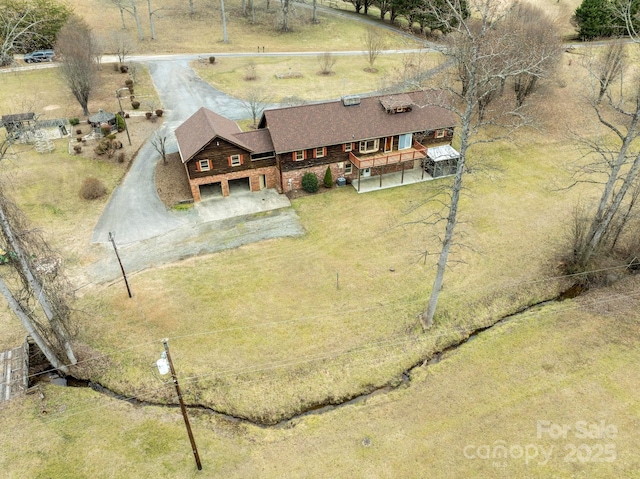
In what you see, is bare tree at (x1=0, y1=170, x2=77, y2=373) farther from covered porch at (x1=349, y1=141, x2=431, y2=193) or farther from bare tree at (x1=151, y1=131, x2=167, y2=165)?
covered porch at (x1=349, y1=141, x2=431, y2=193)

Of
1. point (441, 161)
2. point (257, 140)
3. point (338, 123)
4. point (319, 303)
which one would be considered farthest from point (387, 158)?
point (319, 303)

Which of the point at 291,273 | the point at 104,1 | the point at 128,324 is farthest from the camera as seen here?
the point at 104,1

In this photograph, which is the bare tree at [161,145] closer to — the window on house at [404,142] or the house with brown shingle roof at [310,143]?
the house with brown shingle roof at [310,143]

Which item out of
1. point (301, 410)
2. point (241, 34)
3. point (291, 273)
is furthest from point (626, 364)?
point (241, 34)

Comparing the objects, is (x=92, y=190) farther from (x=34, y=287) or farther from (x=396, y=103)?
(x=396, y=103)

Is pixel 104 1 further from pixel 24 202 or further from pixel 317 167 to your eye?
pixel 317 167

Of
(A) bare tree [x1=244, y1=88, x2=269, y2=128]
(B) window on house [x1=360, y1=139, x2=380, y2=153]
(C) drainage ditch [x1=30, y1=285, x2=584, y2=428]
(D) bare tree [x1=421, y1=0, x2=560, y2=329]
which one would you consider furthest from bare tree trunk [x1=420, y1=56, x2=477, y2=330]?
(A) bare tree [x1=244, y1=88, x2=269, y2=128]

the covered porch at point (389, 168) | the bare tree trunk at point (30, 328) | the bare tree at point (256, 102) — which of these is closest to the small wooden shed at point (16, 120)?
the bare tree at point (256, 102)
